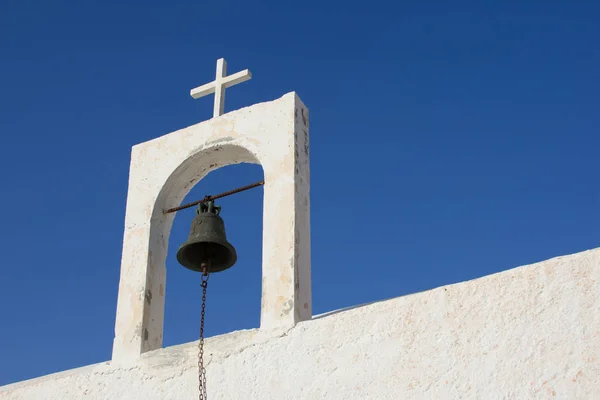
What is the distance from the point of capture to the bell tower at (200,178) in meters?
4.55

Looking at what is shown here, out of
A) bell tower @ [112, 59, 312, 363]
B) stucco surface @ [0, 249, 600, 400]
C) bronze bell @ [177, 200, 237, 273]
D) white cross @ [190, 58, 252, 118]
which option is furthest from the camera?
white cross @ [190, 58, 252, 118]

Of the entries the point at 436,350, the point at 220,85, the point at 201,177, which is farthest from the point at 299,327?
the point at 220,85

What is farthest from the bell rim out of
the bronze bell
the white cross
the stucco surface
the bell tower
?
the white cross

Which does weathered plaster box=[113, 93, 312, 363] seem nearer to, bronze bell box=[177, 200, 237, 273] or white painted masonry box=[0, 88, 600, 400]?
white painted masonry box=[0, 88, 600, 400]

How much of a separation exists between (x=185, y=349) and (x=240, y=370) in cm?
45

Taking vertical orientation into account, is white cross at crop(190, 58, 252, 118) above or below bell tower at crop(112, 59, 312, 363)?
above

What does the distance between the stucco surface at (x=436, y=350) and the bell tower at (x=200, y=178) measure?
10.0 inches

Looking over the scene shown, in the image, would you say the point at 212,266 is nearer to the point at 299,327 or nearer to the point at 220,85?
the point at 299,327

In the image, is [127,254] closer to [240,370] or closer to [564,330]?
[240,370]

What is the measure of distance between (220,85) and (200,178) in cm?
65

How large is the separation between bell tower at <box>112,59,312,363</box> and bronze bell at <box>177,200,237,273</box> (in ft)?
0.82

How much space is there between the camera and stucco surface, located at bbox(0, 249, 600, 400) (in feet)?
11.6

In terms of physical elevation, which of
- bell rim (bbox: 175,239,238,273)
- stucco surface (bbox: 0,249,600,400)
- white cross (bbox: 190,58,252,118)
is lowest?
stucco surface (bbox: 0,249,600,400)

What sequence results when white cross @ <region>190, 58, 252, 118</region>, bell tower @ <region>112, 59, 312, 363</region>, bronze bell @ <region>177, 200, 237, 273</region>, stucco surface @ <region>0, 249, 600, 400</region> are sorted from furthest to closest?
white cross @ <region>190, 58, 252, 118</region>, bronze bell @ <region>177, 200, 237, 273</region>, bell tower @ <region>112, 59, 312, 363</region>, stucco surface @ <region>0, 249, 600, 400</region>
